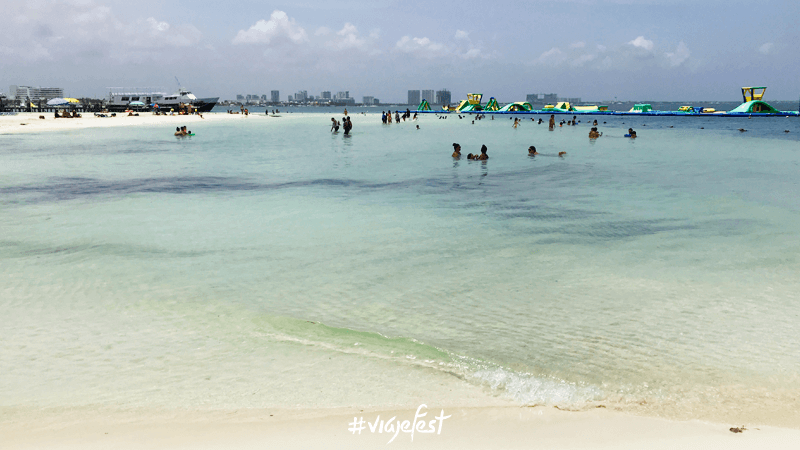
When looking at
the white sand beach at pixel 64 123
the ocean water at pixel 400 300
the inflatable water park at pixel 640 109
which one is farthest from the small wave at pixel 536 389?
the inflatable water park at pixel 640 109

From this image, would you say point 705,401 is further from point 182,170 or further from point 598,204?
point 182,170

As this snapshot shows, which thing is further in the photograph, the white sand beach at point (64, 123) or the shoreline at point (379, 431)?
the white sand beach at point (64, 123)

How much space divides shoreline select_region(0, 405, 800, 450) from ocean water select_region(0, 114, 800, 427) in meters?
0.20

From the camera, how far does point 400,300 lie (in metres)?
7.16

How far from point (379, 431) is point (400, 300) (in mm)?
3252

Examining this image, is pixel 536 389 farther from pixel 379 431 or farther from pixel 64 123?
pixel 64 123

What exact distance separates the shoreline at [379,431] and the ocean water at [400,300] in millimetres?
198

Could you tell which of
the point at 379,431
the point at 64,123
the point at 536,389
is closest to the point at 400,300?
the point at 536,389

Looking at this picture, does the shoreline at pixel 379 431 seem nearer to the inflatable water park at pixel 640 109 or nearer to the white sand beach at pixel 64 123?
the white sand beach at pixel 64 123

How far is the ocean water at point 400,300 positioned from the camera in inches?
→ 185

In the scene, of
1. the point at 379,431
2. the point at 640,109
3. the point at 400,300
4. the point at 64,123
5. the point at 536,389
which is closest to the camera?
the point at 379,431

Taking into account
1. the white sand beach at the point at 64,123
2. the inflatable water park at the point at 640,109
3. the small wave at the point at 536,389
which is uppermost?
the inflatable water park at the point at 640,109

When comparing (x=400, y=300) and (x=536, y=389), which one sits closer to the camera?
(x=536, y=389)

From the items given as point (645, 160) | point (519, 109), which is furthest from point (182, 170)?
point (519, 109)
